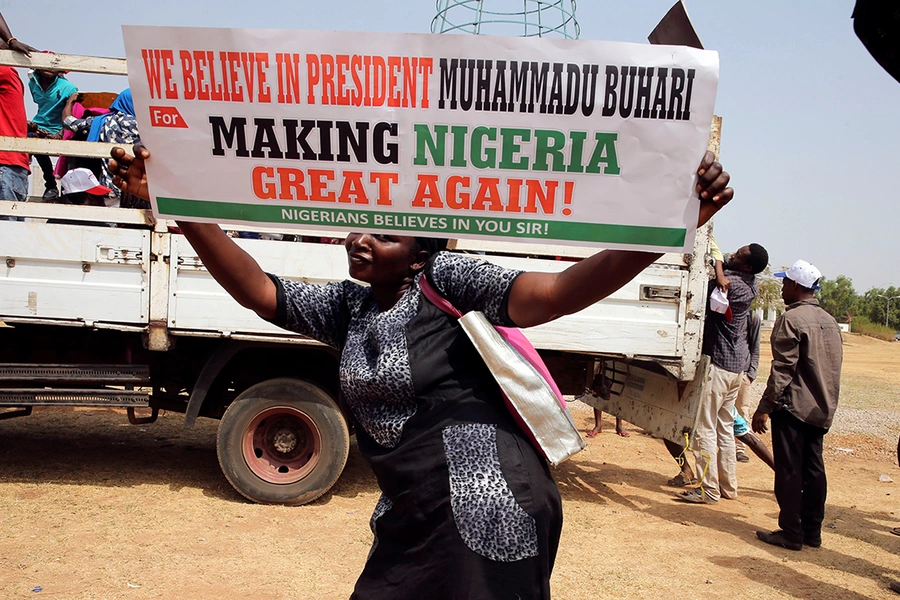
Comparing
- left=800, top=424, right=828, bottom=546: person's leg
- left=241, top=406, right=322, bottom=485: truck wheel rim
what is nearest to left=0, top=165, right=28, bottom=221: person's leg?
left=241, top=406, right=322, bottom=485: truck wheel rim

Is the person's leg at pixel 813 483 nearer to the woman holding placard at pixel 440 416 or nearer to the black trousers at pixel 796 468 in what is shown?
the black trousers at pixel 796 468

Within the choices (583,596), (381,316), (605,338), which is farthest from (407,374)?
(605,338)

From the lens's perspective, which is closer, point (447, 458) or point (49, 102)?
point (447, 458)

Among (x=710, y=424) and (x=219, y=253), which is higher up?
(x=219, y=253)

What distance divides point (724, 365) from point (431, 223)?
5.24 meters

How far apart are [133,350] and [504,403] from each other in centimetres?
451

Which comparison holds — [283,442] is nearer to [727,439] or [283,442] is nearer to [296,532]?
[296,532]

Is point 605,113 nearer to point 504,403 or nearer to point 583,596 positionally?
point 504,403

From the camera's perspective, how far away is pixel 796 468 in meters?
5.36

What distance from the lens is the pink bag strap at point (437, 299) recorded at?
6.86 feet

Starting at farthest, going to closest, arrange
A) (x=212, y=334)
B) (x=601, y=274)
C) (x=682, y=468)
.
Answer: (x=682, y=468)
(x=212, y=334)
(x=601, y=274)

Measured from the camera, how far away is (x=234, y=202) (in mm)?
2000

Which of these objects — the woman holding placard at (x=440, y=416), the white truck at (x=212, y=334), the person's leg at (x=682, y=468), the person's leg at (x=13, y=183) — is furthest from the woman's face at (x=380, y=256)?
the person's leg at (x=682, y=468)

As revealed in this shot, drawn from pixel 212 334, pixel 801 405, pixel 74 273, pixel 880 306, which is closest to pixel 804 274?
pixel 801 405
